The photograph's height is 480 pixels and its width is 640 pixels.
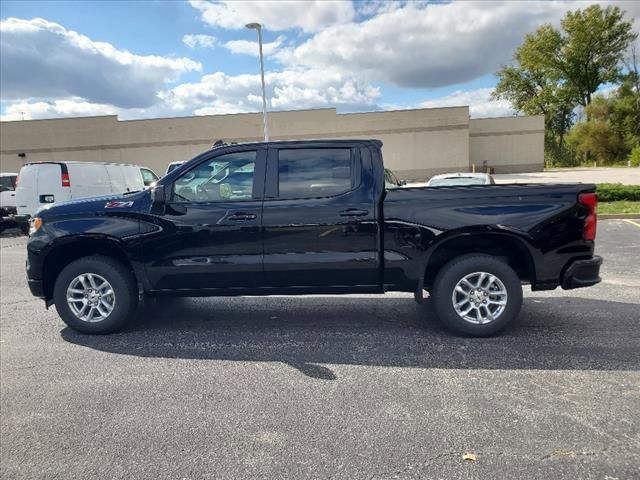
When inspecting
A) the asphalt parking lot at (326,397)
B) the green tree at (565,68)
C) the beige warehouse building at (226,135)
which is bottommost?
the asphalt parking lot at (326,397)

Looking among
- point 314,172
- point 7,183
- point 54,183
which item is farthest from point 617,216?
point 7,183

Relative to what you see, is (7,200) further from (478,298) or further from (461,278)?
(478,298)

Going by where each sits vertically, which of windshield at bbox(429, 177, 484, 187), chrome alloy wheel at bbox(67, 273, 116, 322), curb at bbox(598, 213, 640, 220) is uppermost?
windshield at bbox(429, 177, 484, 187)

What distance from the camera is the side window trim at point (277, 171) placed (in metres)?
4.58

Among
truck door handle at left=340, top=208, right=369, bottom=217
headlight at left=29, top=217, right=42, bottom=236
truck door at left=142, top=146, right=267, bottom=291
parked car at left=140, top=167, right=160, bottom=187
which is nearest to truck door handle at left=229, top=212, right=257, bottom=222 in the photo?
truck door at left=142, top=146, right=267, bottom=291

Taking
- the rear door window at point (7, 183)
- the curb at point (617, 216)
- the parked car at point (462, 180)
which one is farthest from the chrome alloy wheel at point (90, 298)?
the rear door window at point (7, 183)

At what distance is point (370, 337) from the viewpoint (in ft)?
15.2

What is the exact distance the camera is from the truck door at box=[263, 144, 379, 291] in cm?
450

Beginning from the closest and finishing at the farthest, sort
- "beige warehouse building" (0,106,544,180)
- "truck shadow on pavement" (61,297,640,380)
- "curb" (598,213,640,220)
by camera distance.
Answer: "truck shadow on pavement" (61,297,640,380), "curb" (598,213,640,220), "beige warehouse building" (0,106,544,180)

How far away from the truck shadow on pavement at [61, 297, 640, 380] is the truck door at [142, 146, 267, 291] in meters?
0.63

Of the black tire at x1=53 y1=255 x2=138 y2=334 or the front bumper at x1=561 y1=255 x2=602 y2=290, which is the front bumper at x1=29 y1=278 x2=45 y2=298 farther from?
the front bumper at x1=561 y1=255 x2=602 y2=290

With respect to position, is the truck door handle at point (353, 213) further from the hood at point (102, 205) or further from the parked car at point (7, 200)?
the parked car at point (7, 200)

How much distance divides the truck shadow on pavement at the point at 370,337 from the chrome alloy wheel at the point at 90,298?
0.84 feet

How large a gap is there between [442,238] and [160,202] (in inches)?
109
